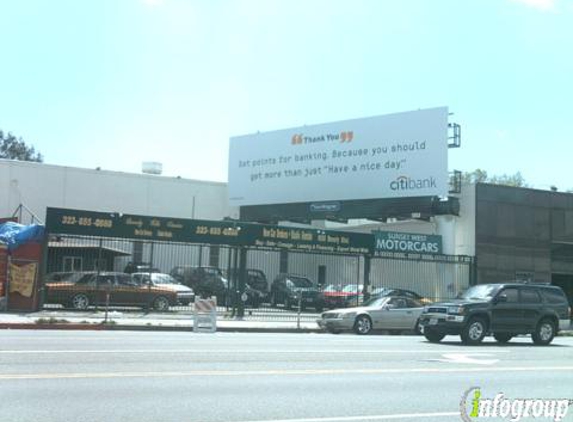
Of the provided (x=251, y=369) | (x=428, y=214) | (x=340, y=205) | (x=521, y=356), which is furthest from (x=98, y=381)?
(x=340, y=205)

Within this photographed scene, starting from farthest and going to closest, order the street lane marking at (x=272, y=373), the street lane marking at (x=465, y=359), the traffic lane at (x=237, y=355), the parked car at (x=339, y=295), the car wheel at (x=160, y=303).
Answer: the parked car at (x=339, y=295) → the car wheel at (x=160, y=303) → the street lane marking at (x=465, y=359) → the traffic lane at (x=237, y=355) → the street lane marking at (x=272, y=373)

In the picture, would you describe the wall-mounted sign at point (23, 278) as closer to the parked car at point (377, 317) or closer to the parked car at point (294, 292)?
the parked car at point (377, 317)

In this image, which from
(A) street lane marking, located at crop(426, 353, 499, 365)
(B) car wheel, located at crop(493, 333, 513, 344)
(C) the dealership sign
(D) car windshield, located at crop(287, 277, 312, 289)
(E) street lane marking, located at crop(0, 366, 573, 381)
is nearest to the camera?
(E) street lane marking, located at crop(0, 366, 573, 381)

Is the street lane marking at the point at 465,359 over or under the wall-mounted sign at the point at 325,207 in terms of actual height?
under

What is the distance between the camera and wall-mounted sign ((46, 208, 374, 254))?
25.4 m

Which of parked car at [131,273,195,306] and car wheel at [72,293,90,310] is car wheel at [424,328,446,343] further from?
car wheel at [72,293,90,310]

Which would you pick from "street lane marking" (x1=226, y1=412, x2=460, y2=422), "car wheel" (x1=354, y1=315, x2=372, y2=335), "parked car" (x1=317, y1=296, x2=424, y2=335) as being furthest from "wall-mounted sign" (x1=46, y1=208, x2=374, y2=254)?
"street lane marking" (x1=226, y1=412, x2=460, y2=422)

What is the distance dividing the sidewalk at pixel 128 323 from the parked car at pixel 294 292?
4.46m

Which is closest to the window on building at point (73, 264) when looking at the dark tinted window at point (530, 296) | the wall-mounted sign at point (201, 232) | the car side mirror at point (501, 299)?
the wall-mounted sign at point (201, 232)

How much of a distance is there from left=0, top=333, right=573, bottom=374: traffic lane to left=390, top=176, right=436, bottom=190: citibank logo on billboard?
19.9 m

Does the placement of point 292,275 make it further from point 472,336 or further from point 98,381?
point 98,381

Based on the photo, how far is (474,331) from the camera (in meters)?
18.9

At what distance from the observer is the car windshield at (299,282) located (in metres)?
33.1

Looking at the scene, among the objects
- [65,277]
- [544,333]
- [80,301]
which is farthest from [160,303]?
[544,333]
